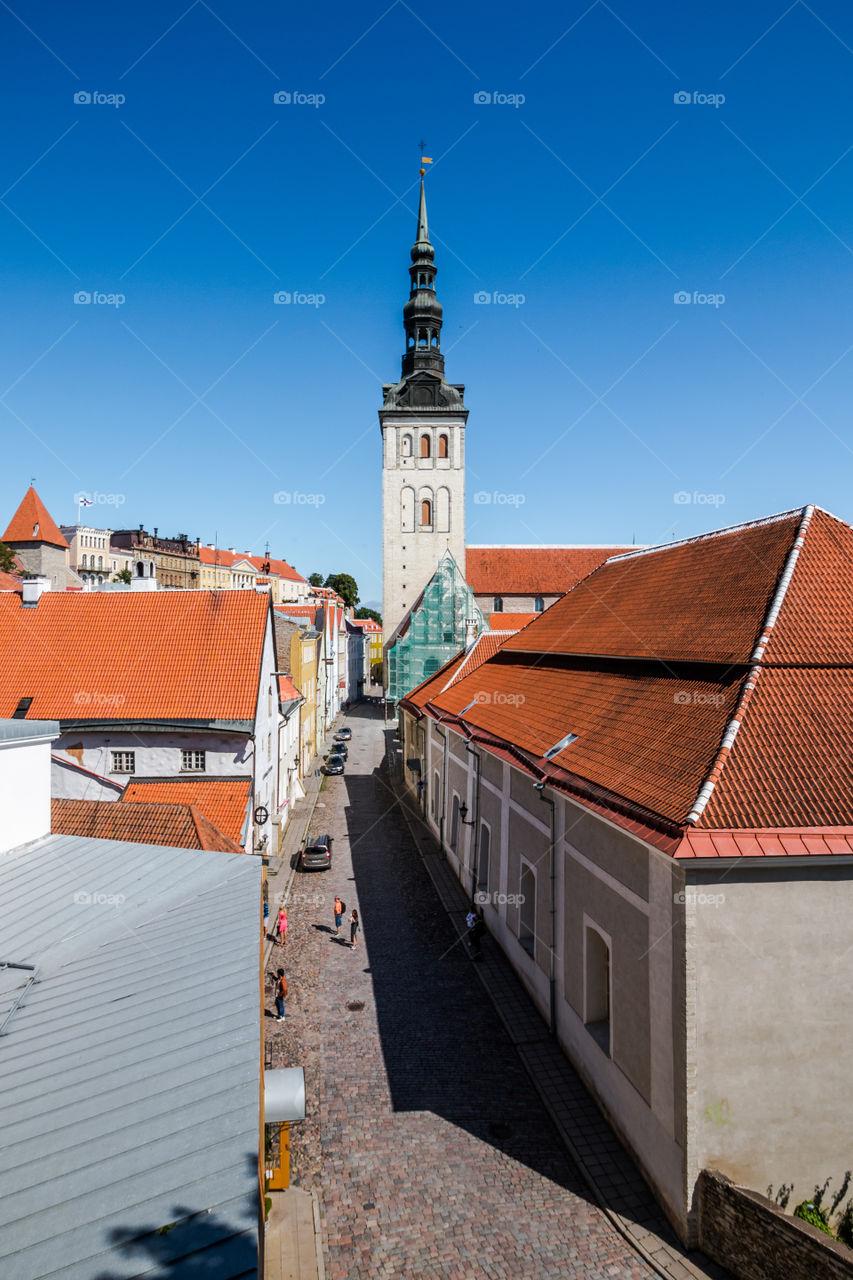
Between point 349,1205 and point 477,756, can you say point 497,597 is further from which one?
point 349,1205

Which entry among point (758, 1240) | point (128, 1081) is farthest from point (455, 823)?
point (128, 1081)

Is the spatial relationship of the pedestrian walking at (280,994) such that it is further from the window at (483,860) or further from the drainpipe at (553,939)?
the window at (483,860)

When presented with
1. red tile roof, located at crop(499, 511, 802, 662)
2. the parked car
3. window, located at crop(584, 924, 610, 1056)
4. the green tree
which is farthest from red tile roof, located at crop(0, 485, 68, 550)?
window, located at crop(584, 924, 610, 1056)

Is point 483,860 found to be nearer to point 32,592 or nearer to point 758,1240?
point 758,1240

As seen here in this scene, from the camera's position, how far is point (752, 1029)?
28.7 ft

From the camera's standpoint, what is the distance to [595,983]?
12281 mm

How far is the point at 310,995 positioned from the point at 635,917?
8.46m

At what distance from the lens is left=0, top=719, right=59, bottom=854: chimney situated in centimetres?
1057

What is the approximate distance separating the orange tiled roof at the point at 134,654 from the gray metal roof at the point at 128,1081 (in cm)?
1250

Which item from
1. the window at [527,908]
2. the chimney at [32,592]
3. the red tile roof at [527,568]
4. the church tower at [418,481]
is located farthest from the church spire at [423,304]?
the window at [527,908]

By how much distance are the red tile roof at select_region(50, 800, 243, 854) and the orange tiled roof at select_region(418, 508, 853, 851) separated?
6589 millimetres

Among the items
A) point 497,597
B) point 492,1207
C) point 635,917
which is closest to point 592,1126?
point 492,1207

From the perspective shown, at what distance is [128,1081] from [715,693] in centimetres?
855

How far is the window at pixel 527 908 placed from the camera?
625 inches
